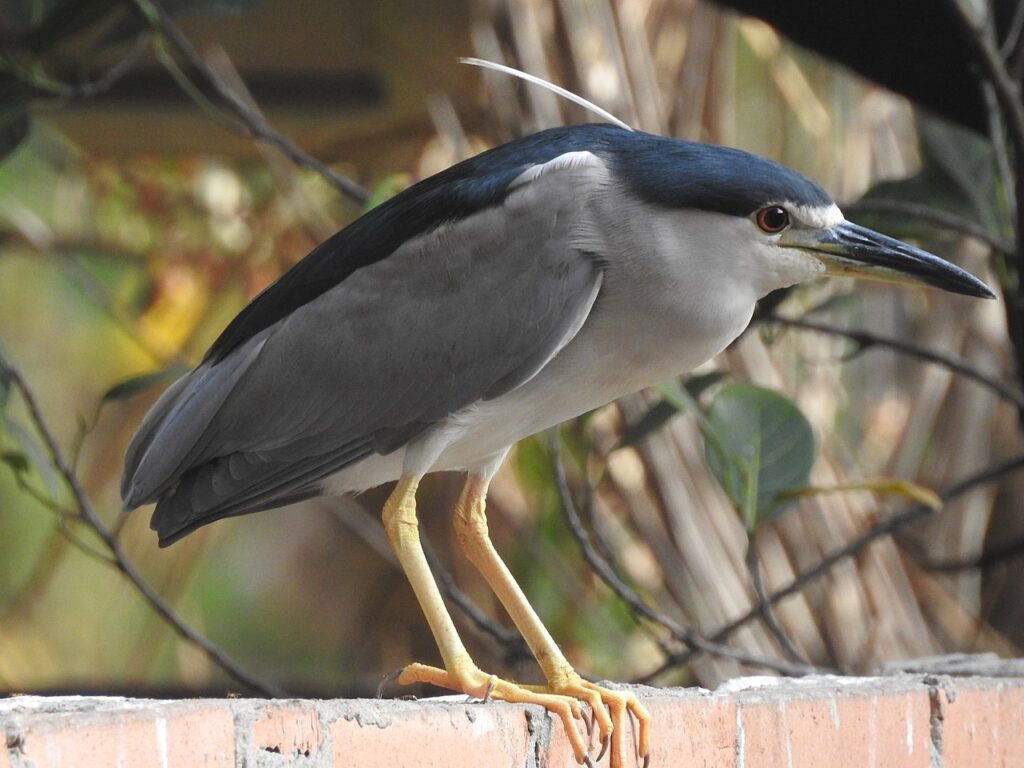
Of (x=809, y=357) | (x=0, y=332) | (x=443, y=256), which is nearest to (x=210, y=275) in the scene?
(x=0, y=332)

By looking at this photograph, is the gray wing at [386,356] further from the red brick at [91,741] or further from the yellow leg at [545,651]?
the red brick at [91,741]

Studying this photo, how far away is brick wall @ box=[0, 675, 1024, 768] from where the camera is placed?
1.15 meters

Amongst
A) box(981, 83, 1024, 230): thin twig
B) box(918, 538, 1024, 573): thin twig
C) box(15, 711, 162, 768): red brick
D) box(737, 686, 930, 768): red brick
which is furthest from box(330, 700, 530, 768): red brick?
box(918, 538, 1024, 573): thin twig

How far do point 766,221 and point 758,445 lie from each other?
0.79 metres

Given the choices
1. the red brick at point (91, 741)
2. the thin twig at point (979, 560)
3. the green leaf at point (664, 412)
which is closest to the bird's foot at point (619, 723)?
the red brick at point (91, 741)

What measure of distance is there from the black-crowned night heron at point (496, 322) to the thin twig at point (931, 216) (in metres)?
0.78

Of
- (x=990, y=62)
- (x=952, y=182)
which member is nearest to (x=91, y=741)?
(x=990, y=62)

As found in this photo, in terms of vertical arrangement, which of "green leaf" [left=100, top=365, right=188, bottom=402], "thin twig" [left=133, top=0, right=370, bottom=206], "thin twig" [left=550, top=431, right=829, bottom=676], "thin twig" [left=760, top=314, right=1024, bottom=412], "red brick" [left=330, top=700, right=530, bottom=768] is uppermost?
"thin twig" [left=133, top=0, right=370, bottom=206]

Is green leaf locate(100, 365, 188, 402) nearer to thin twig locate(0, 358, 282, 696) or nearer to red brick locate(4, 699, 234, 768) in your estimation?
thin twig locate(0, 358, 282, 696)

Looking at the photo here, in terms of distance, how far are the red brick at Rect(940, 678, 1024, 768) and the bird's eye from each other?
0.70 m

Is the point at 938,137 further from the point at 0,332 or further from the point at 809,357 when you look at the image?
the point at 0,332

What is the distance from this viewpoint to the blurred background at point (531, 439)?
294cm

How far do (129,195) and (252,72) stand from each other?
0.99 metres

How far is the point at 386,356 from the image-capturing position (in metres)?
1.99
